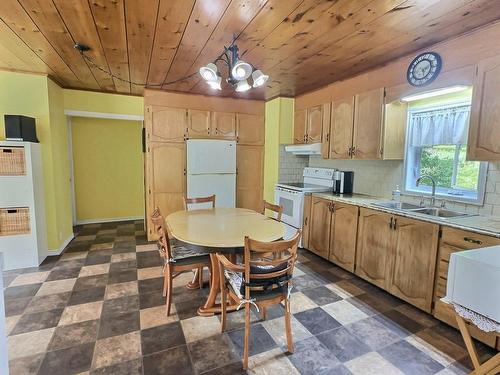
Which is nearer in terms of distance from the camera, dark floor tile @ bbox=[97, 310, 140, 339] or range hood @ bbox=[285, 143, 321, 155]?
dark floor tile @ bbox=[97, 310, 140, 339]

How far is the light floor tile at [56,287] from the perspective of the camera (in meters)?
2.62

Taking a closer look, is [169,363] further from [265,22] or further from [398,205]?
[398,205]

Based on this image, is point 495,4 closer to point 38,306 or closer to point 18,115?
point 38,306

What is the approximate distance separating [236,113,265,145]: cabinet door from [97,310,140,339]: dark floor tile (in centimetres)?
299

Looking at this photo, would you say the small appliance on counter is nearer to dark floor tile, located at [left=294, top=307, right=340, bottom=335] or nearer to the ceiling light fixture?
dark floor tile, located at [left=294, top=307, right=340, bottom=335]

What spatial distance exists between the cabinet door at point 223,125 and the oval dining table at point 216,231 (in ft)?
6.07

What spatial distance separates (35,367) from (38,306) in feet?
2.79

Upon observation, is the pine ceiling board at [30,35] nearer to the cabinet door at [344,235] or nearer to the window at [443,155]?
the cabinet door at [344,235]

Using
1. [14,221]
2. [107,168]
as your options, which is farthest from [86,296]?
[107,168]

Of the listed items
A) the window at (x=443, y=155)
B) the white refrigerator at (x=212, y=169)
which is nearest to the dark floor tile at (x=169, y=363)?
the white refrigerator at (x=212, y=169)

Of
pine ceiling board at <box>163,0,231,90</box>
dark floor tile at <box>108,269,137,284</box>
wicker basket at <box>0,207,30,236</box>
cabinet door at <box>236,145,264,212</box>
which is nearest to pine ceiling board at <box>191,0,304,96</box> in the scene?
pine ceiling board at <box>163,0,231,90</box>

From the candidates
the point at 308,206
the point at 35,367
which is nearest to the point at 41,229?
the point at 35,367

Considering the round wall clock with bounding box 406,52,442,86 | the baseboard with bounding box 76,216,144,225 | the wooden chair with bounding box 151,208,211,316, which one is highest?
the round wall clock with bounding box 406,52,442,86

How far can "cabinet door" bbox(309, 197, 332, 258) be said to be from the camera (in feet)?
11.0
